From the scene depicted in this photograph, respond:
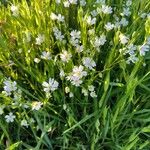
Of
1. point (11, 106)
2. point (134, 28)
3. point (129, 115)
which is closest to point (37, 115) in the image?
point (11, 106)

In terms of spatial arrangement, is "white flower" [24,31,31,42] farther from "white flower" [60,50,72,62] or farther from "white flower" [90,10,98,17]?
"white flower" [90,10,98,17]

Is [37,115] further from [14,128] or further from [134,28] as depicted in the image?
[134,28]

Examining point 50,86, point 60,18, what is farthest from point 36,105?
point 60,18

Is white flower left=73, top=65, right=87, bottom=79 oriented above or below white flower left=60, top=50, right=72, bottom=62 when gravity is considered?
below

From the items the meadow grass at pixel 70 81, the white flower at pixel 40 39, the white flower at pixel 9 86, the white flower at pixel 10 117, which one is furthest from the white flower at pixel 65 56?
the white flower at pixel 10 117

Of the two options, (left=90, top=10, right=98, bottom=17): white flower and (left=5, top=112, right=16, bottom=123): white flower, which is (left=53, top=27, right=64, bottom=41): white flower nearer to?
(left=90, top=10, right=98, bottom=17): white flower

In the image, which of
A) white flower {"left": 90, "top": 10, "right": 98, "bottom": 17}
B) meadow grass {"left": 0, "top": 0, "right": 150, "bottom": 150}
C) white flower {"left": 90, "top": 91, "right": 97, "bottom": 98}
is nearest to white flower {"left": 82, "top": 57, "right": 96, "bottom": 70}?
meadow grass {"left": 0, "top": 0, "right": 150, "bottom": 150}

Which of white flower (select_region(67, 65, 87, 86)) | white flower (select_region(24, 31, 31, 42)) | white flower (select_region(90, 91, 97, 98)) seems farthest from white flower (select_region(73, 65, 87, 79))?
white flower (select_region(24, 31, 31, 42))

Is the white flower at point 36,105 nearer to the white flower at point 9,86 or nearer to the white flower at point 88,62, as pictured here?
the white flower at point 9,86

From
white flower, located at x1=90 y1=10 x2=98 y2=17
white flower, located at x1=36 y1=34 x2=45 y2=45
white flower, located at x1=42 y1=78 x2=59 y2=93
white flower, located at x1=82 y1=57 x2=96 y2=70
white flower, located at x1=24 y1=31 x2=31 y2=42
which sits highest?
white flower, located at x1=90 y1=10 x2=98 y2=17

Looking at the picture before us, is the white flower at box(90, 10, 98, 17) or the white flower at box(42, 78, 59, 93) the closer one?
the white flower at box(42, 78, 59, 93)
